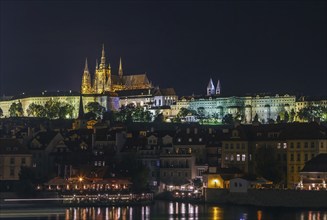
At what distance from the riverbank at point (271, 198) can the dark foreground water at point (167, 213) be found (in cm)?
147

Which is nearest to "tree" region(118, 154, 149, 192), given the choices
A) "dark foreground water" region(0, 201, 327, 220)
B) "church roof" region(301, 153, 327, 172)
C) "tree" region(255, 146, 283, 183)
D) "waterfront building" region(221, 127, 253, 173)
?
"dark foreground water" region(0, 201, 327, 220)

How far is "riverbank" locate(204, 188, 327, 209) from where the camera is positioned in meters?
66.9

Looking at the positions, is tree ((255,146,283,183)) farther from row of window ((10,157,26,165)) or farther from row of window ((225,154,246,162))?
row of window ((10,157,26,165))

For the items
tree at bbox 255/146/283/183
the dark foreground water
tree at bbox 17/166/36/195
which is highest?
tree at bbox 255/146/283/183

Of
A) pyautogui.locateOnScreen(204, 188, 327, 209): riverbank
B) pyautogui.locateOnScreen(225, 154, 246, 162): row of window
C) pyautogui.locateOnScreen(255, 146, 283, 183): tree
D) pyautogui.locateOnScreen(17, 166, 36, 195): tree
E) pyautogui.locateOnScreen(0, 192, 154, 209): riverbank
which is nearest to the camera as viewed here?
pyautogui.locateOnScreen(204, 188, 327, 209): riverbank

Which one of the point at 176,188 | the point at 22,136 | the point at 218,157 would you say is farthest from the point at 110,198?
the point at 22,136

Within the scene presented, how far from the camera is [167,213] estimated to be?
64.3 meters

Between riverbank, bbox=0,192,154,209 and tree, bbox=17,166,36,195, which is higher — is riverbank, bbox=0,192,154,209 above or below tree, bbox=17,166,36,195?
below

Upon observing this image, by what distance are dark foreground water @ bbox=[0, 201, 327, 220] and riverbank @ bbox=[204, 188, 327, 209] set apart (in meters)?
1.47

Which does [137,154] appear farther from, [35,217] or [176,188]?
[35,217]

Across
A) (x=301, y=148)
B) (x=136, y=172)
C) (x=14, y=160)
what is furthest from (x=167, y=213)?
(x=14, y=160)

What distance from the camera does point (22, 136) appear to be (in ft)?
309

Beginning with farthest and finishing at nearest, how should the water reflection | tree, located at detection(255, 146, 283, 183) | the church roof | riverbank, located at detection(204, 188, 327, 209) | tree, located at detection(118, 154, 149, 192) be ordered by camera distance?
tree, located at detection(118, 154, 149, 192) < tree, located at detection(255, 146, 283, 183) < the church roof < riverbank, located at detection(204, 188, 327, 209) < the water reflection

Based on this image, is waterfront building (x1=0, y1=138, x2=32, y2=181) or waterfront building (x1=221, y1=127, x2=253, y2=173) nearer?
waterfront building (x1=0, y1=138, x2=32, y2=181)
